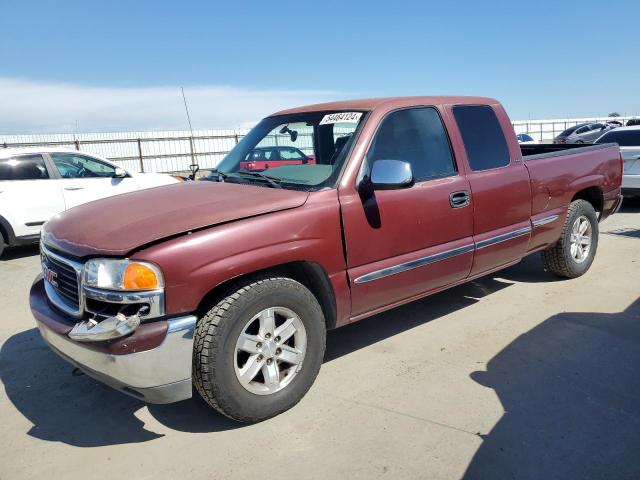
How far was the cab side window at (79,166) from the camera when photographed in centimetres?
832

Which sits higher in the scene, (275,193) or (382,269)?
(275,193)

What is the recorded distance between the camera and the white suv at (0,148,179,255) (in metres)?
7.68

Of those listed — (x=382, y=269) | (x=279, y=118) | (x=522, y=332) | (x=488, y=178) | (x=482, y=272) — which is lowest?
(x=522, y=332)

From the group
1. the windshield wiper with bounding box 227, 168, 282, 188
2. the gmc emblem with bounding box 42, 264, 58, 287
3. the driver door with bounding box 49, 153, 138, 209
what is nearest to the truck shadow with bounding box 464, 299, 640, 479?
the windshield wiper with bounding box 227, 168, 282, 188

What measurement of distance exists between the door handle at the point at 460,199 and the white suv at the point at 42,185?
6.49 metres

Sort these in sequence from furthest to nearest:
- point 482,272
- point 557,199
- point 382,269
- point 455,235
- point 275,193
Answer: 1. point 557,199
2. point 482,272
3. point 455,235
4. point 382,269
5. point 275,193

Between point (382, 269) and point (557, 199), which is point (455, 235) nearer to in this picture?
point (382, 269)

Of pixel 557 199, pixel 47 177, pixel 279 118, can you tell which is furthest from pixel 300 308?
pixel 47 177

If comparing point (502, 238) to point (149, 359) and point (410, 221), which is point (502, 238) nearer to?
point (410, 221)

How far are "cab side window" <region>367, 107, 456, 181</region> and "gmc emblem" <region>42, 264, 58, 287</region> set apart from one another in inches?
83.9

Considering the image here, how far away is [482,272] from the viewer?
4336 mm

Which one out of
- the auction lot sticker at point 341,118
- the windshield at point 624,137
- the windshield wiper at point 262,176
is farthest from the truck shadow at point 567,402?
the windshield at point 624,137

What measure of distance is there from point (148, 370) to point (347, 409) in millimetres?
1226

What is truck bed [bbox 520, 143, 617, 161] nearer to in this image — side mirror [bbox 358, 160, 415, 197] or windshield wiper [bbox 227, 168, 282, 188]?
side mirror [bbox 358, 160, 415, 197]
